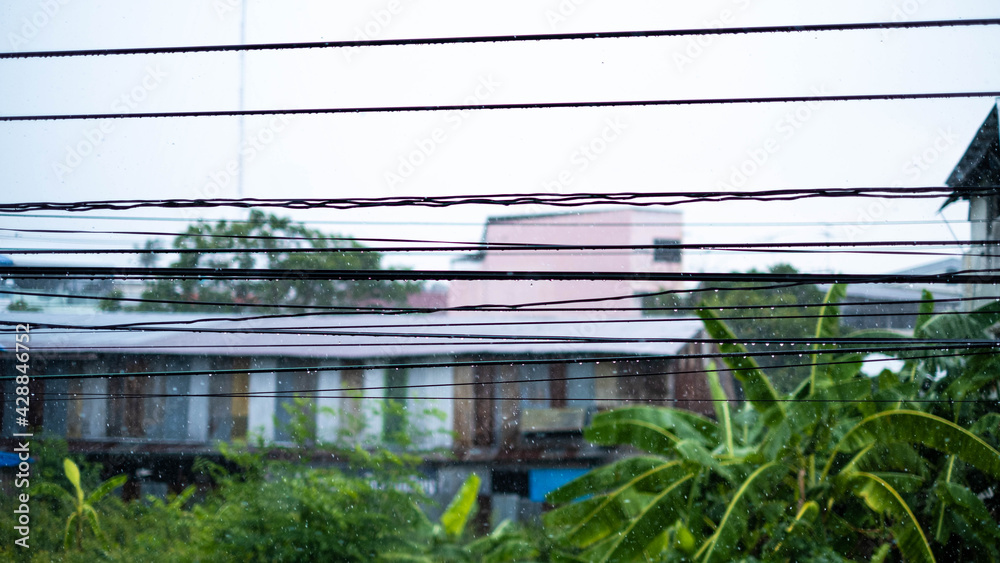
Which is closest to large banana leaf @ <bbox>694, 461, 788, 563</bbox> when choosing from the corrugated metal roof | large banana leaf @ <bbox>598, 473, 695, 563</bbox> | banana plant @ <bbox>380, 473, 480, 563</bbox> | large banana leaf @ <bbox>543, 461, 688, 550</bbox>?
large banana leaf @ <bbox>598, 473, 695, 563</bbox>

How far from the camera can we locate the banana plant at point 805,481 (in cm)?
536

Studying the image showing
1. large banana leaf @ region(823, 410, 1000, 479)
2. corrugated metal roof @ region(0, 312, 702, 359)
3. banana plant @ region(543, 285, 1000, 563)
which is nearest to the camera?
large banana leaf @ region(823, 410, 1000, 479)

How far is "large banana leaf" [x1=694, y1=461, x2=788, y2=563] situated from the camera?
5297 mm

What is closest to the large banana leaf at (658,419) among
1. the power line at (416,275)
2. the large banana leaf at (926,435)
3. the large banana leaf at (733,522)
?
the large banana leaf at (733,522)

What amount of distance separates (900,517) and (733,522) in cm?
115

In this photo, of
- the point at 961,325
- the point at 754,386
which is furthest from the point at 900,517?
the point at 961,325

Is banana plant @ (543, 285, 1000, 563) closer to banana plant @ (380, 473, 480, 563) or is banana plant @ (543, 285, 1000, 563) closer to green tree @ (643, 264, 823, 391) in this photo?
banana plant @ (380, 473, 480, 563)

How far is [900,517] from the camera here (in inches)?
210

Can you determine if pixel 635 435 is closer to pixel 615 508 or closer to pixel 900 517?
pixel 615 508

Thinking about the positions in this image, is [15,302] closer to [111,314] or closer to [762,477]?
[111,314]

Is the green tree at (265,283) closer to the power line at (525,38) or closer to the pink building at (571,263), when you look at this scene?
the pink building at (571,263)

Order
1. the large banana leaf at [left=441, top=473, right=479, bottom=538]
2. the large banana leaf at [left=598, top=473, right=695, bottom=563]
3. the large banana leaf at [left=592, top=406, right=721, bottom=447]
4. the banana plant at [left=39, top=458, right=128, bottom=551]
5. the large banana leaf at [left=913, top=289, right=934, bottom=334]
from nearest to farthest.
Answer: the large banana leaf at [left=598, top=473, right=695, bottom=563], the large banana leaf at [left=913, top=289, right=934, bottom=334], the large banana leaf at [left=592, top=406, right=721, bottom=447], the large banana leaf at [left=441, top=473, right=479, bottom=538], the banana plant at [left=39, top=458, right=128, bottom=551]

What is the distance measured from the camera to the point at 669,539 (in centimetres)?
632

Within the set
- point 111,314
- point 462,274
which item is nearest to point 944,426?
point 462,274
